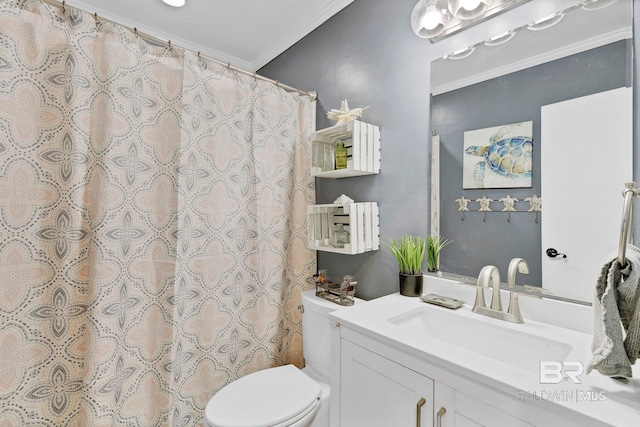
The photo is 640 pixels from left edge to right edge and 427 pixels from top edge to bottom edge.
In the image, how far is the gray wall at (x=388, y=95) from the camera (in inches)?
52.9

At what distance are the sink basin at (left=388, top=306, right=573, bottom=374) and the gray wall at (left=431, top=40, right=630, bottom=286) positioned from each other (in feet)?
0.71

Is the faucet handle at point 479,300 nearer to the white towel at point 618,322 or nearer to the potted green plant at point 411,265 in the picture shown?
the potted green plant at point 411,265

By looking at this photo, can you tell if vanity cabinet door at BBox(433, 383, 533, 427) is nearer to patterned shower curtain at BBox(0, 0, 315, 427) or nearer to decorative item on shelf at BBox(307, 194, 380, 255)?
decorative item on shelf at BBox(307, 194, 380, 255)

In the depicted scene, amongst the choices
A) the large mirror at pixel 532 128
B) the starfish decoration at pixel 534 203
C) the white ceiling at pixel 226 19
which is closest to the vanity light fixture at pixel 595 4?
the large mirror at pixel 532 128

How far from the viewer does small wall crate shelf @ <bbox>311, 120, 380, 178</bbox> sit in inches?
56.8

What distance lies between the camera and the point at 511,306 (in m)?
1.01

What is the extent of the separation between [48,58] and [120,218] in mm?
657

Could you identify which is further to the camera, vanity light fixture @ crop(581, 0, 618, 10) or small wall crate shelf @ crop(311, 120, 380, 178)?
small wall crate shelf @ crop(311, 120, 380, 178)

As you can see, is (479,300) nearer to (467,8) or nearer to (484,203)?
(484,203)

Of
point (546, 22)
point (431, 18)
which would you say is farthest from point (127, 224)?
point (546, 22)

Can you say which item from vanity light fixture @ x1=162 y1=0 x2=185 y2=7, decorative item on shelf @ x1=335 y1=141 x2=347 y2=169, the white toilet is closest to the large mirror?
decorative item on shelf @ x1=335 y1=141 x2=347 y2=169

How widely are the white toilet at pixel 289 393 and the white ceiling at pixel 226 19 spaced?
5.53 ft

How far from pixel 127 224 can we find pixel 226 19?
1452 millimetres

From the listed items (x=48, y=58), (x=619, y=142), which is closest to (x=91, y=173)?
(x=48, y=58)
